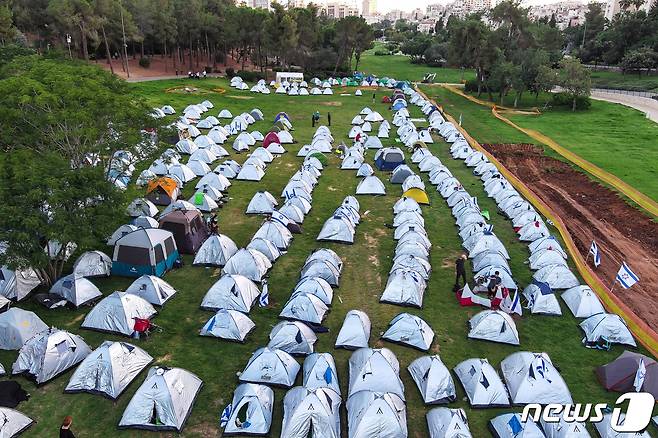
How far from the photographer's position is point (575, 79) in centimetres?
4912

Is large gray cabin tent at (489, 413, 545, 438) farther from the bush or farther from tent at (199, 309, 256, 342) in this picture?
the bush

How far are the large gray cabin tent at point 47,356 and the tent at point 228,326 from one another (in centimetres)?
354

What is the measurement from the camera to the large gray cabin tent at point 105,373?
12242 millimetres

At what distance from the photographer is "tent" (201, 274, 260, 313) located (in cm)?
1592

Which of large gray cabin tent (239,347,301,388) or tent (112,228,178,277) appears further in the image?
tent (112,228,178,277)

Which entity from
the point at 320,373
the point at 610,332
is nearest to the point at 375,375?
the point at 320,373

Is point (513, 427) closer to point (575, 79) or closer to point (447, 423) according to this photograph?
point (447, 423)

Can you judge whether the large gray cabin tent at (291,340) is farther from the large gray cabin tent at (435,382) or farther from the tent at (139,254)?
the tent at (139,254)

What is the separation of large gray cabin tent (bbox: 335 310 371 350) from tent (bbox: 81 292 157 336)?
6.20 m

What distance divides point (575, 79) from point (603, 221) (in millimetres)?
30453

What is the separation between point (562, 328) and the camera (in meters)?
15.8

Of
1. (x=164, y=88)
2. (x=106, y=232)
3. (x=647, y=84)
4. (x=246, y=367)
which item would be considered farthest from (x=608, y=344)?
(x=647, y=84)

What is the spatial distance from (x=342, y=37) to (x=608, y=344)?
65.7m

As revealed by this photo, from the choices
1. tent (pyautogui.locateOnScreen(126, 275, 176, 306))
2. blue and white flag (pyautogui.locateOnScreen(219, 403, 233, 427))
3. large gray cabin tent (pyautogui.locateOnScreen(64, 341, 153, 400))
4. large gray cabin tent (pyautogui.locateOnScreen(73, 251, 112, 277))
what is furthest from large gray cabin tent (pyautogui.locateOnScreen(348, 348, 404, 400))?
large gray cabin tent (pyautogui.locateOnScreen(73, 251, 112, 277))
